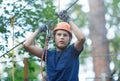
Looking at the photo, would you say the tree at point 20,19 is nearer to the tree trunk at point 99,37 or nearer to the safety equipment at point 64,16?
the safety equipment at point 64,16

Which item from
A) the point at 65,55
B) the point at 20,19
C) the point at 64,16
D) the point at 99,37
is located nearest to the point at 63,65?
the point at 65,55

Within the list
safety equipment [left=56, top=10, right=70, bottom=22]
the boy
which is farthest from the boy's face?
safety equipment [left=56, top=10, right=70, bottom=22]

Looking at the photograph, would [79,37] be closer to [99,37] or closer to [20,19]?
[20,19]

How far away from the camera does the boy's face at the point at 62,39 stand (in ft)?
11.9

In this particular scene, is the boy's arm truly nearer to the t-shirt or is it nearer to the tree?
the t-shirt

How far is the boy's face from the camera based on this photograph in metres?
3.63

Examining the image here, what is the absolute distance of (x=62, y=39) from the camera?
3623 millimetres

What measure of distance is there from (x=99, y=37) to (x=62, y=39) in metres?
7.53

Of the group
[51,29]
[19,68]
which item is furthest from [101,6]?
Answer: [51,29]

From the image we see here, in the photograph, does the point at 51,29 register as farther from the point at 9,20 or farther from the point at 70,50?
the point at 9,20

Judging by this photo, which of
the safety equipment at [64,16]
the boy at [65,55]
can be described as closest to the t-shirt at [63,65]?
the boy at [65,55]

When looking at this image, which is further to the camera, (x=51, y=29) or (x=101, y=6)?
(x=101, y=6)

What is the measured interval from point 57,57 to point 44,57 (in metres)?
0.16

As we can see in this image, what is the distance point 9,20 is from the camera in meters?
5.20
